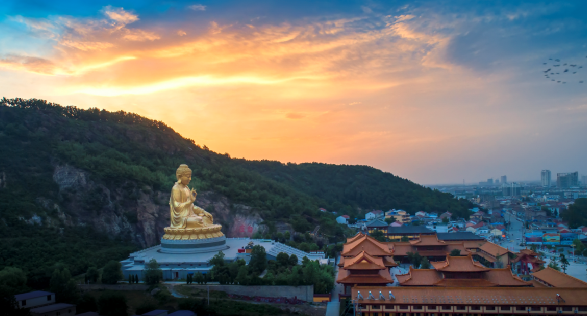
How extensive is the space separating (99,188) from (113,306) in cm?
2055

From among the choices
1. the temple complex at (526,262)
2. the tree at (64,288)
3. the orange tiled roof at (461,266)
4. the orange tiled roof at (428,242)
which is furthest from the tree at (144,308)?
the temple complex at (526,262)

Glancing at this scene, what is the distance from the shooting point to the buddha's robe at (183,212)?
1083 inches

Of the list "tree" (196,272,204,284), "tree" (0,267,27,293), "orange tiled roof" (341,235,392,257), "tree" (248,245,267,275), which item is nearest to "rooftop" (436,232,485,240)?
"orange tiled roof" (341,235,392,257)

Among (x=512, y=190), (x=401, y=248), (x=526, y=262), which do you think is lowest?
(x=526, y=262)

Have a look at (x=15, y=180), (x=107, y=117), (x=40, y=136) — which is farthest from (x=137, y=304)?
(x=107, y=117)

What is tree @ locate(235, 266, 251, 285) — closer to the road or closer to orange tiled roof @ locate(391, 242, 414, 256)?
the road

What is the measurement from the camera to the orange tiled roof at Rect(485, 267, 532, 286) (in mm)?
20266

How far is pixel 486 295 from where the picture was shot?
60.1ft

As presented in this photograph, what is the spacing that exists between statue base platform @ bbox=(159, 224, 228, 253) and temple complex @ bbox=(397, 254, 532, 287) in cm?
1109

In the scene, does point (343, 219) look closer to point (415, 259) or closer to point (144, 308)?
point (415, 259)

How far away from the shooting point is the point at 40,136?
40.1 meters

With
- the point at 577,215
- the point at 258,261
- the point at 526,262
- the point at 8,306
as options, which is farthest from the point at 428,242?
the point at 577,215

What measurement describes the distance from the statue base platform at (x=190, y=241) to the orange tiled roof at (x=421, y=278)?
11.0m

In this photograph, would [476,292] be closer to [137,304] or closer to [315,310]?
[315,310]
